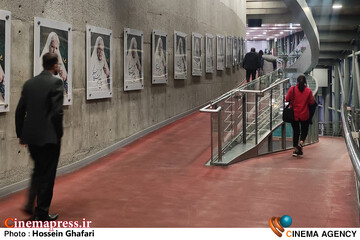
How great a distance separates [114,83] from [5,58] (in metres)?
2.90

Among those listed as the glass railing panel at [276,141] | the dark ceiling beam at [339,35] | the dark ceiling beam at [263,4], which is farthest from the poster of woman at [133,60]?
the dark ceiling beam at [263,4]

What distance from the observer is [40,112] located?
396 cm

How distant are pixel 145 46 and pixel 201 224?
5.43 m

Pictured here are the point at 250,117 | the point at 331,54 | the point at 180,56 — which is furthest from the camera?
the point at 331,54

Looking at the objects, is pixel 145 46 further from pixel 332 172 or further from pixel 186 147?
pixel 332 172

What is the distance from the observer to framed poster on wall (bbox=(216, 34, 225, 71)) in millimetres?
15252

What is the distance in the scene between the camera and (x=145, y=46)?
29.8 feet

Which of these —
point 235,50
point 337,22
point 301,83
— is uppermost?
point 337,22

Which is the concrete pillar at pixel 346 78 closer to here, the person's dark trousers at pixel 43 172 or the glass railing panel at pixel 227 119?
the glass railing panel at pixel 227 119

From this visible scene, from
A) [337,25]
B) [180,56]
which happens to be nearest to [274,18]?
[337,25]

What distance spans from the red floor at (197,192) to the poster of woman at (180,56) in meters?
3.24

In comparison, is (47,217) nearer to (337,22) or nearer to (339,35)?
(337,22)

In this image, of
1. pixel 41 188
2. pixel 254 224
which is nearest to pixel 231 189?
pixel 254 224

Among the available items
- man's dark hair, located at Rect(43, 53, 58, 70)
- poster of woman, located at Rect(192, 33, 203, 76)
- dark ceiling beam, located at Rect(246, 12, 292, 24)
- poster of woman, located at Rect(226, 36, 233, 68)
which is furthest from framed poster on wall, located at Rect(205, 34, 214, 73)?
dark ceiling beam, located at Rect(246, 12, 292, 24)
